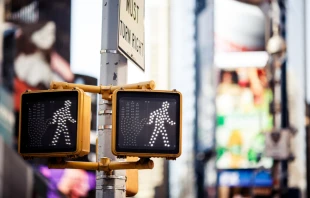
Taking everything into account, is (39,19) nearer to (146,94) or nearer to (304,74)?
(304,74)

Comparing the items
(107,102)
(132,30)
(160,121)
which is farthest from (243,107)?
(160,121)

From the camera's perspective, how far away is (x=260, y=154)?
61.3m

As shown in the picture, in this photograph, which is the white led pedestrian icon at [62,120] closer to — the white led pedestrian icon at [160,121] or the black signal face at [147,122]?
the black signal face at [147,122]

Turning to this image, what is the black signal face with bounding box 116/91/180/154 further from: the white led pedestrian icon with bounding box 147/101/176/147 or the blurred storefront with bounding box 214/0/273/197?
the blurred storefront with bounding box 214/0/273/197

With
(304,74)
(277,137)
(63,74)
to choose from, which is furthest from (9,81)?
(304,74)

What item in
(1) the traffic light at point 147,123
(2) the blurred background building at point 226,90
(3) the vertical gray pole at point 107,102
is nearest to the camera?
(1) the traffic light at point 147,123

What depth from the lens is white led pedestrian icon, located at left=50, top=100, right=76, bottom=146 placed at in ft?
20.6

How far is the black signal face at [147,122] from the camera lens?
6.21 m

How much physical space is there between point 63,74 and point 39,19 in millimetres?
3448

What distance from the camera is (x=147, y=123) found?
626 cm

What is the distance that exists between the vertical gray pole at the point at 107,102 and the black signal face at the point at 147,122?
35.4 inches

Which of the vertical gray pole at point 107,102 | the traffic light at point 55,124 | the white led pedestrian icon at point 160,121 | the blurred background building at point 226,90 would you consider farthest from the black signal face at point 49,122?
the blurred background building at point 226,90

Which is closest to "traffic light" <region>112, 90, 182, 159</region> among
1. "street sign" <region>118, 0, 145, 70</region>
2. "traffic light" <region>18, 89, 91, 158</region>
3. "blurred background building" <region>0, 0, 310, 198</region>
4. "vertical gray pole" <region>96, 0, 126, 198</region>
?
"traffic light" <region>18, 89, 91, 158</region>

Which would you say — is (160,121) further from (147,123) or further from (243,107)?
(243,107)
